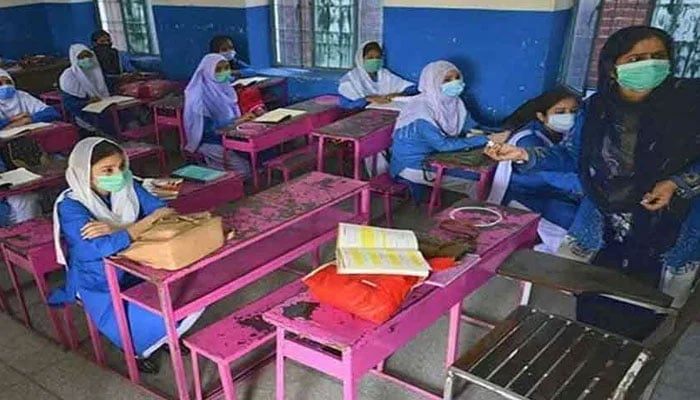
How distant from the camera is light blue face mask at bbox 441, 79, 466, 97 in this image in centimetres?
377

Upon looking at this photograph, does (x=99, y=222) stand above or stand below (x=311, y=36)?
below

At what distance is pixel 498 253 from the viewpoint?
2176 millimetres

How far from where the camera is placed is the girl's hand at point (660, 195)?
2.00 meters

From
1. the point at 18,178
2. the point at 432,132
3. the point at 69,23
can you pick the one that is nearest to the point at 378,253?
the point at 432,132

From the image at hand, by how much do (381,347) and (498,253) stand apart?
2.21 ft

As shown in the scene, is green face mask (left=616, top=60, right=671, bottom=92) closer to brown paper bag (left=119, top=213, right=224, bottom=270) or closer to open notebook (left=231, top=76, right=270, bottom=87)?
brown paper bag (left=119, top=213, right=224, bottom=270)

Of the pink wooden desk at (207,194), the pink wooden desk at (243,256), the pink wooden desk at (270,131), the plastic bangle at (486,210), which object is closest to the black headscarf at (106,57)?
the pink wooden desk at (270,131)

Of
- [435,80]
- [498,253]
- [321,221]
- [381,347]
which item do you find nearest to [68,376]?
[321,221]

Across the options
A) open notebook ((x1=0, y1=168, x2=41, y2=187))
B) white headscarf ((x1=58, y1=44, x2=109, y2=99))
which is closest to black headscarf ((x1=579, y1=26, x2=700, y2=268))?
open notebook ((x1=0, y1=168, x2=41, y2=187))

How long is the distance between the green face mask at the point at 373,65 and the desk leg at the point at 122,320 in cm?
309

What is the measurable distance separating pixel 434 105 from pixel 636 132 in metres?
1.84

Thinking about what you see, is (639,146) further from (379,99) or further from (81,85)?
(81,85)

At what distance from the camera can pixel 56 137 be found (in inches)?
166

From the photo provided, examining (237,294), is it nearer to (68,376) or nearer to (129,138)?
(68,376)
